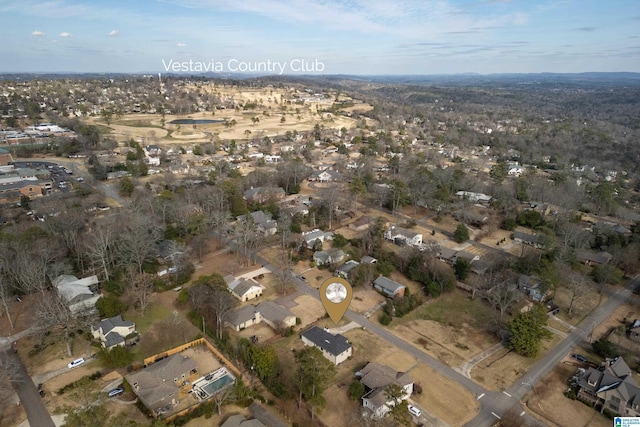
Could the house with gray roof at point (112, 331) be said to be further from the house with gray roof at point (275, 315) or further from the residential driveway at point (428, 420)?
the residential driveway at point (428, 420)

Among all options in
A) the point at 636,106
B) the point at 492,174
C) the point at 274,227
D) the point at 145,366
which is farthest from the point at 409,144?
the point at 636,106

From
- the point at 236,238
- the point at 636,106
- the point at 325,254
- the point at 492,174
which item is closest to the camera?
the point at 325,254

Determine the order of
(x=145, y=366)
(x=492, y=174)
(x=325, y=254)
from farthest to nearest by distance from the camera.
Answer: (x=492, y=174)
(x=325, y=254)
(x=145, y=366)

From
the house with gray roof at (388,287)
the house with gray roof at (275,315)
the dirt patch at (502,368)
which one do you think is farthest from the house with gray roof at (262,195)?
the dirt patch at (502,368)

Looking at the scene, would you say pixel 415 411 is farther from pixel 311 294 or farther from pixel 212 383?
pixel 311 294

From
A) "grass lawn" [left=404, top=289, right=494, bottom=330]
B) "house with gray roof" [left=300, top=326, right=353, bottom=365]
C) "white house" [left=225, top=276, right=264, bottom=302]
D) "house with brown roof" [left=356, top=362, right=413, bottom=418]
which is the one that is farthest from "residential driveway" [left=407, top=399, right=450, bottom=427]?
"white house" [left=225, top=276, right=264, bottom=302]

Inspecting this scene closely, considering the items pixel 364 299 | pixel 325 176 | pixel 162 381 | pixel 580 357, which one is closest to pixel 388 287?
pixel 364 299

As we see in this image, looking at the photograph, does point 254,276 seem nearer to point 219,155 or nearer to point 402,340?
point 402,340
